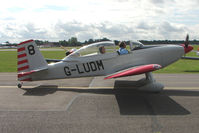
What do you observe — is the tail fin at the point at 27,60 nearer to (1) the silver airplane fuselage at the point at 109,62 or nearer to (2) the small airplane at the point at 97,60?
(2) the small airplane at the point at 97,60

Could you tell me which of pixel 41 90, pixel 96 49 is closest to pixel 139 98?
pixel 96 49

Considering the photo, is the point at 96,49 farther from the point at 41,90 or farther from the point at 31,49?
the point at 41,90

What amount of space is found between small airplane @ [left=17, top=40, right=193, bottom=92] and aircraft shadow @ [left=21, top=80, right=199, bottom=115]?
55 centimetres

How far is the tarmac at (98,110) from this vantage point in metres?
4.13

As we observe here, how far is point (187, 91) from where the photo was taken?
23.8 feet

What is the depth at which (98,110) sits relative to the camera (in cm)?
518

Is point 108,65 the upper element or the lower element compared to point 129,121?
upper

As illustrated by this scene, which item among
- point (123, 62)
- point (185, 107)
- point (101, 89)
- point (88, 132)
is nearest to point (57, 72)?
point (101, 89)

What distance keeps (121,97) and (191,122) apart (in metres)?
2.57

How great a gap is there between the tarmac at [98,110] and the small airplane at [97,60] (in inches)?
28.4

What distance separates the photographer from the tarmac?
4.13 meters

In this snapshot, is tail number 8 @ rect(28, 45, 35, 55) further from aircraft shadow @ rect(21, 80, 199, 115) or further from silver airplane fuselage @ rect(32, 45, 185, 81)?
aircraft shadow @ rect(21, 80, 199, 115)

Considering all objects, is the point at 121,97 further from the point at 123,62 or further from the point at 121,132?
the point at 121,132

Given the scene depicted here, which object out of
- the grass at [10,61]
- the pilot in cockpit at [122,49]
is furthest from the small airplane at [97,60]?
the grass at [10,61]
